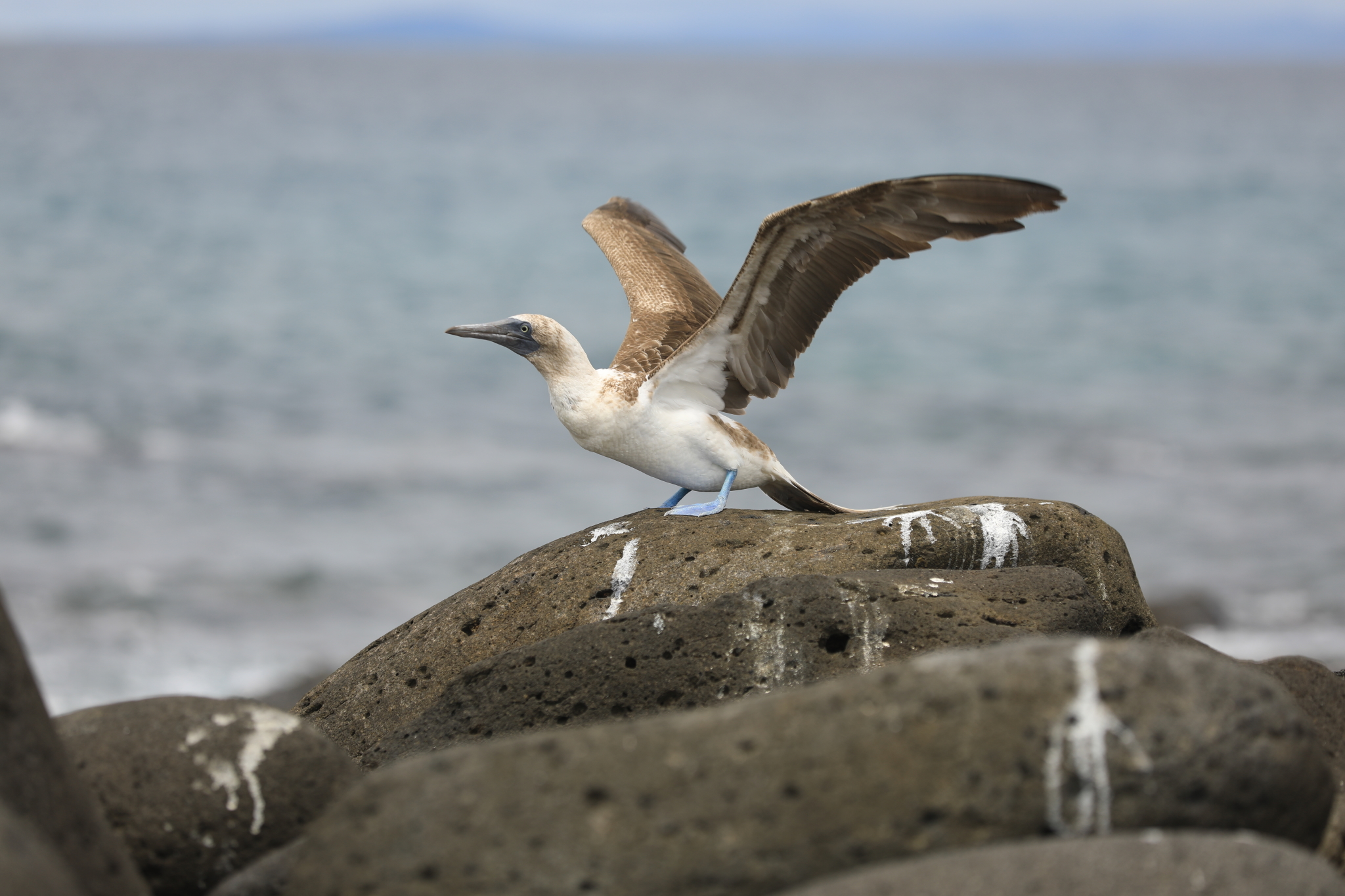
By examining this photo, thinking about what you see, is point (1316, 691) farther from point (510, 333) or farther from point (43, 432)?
point (43, 432)

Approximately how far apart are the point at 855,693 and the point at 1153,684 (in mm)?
646

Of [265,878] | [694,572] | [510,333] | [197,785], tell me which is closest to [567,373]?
[510,333]

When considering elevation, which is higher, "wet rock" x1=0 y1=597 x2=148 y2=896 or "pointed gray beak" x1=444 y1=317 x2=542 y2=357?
"pointed gray beak" x1=444 y1=317 x2=542 y2=357

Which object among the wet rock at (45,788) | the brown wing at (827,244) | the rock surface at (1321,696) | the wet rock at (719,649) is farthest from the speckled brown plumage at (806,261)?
the wet rock at (45,788)

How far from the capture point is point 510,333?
6.37m

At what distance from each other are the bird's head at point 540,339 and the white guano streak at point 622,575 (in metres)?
1.06

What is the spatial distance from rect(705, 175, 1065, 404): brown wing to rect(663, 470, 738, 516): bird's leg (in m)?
0.44

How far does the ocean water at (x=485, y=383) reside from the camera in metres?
12.2

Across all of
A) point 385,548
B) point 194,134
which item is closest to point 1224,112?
point 194,134

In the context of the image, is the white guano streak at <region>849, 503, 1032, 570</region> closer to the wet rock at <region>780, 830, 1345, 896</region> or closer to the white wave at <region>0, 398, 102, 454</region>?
the wet rock at <region>780, 830, 1345, 896</region>

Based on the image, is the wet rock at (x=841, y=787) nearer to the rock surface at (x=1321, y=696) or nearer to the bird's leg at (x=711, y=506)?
the rock surface at (x=1321, y=696)

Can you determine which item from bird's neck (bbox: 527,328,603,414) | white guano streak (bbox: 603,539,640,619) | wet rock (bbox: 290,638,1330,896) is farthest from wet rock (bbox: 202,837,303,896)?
bird's neck (bbox: 527,328,603,414)

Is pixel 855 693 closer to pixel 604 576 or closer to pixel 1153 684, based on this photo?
pixel 1153 684

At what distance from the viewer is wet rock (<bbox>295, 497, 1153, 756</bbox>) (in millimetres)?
5449
